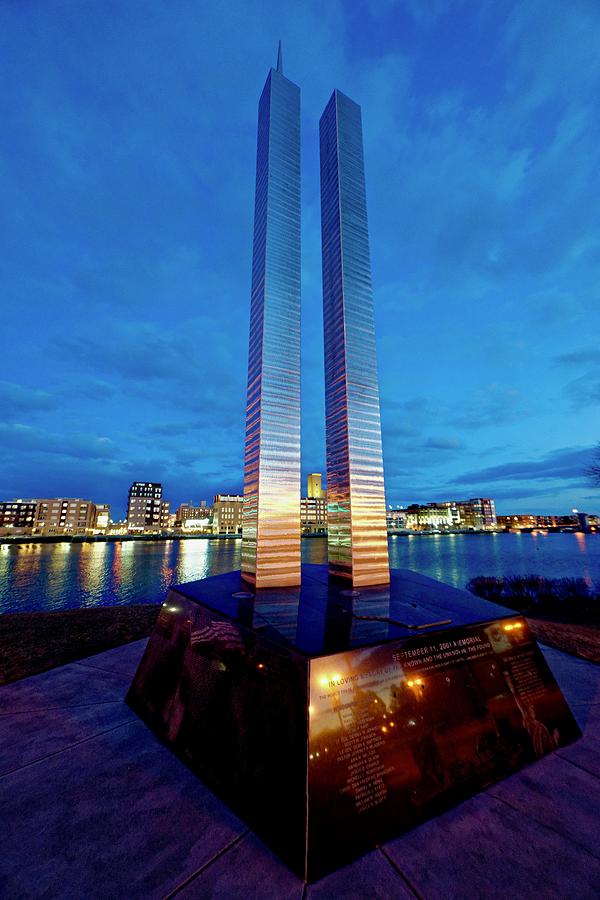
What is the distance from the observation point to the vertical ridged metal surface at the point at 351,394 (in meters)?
8.86

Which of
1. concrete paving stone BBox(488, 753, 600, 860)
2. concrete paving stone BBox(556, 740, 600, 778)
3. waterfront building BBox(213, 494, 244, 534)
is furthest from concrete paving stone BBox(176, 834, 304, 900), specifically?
waterfront building BBox(213, 494, 244, 534)

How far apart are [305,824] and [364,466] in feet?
22.7

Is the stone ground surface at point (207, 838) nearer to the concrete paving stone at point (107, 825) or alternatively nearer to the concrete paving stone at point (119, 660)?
the concrete paving stone at point (107, 825)

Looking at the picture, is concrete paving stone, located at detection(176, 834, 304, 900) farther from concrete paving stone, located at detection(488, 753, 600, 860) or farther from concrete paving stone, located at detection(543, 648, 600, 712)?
concrete paving stone, located at detection(543, 648, 600, 712)

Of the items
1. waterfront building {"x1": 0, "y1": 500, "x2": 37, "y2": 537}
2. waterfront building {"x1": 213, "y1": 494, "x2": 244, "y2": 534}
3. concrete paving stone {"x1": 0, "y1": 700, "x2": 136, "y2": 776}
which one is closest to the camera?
concrete paving stone {"x1": 0, "y1": 700, "x2": 136, "y2": 776}

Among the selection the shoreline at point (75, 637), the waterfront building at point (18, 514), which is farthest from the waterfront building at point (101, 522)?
the shoreline at point (75, 637)

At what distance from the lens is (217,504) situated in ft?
569

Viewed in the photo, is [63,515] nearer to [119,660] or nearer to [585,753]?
[119,660]

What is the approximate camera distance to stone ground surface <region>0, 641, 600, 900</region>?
2.95 meters

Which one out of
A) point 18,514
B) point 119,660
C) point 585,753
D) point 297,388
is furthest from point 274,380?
point 18,514

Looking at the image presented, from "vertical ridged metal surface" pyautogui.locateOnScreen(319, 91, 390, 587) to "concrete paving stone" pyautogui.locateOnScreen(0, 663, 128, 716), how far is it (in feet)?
18.1

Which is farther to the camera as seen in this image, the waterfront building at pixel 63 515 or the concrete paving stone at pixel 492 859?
the waterfront building at pixel 63 515

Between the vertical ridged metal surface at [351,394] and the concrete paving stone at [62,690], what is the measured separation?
5.53m

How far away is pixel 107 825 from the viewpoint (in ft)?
11.8
